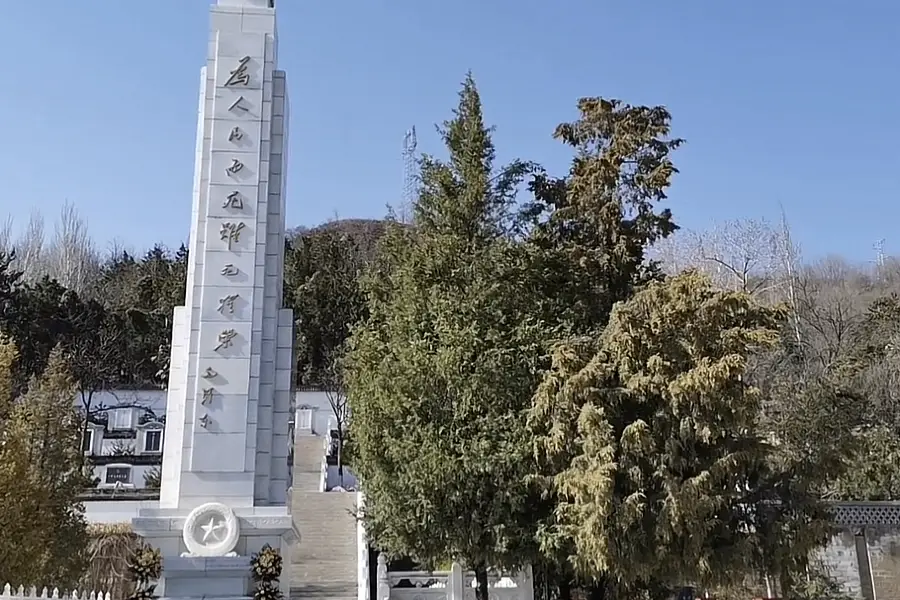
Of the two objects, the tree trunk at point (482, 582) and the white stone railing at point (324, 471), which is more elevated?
the white stone railing at point (324, 471)

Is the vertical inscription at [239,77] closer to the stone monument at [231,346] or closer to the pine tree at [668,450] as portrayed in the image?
the stone monument at [231,346]

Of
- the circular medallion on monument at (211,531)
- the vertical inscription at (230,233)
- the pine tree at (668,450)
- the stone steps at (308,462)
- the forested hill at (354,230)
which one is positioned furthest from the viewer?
the forested hill at (354,230)

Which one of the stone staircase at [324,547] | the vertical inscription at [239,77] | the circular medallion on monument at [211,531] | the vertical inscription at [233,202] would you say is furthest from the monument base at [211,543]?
the vertical inscription at [239,77]

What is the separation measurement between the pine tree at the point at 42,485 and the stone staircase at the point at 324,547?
8.40 ft

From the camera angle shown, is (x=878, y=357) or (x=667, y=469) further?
(x=878, y=357)

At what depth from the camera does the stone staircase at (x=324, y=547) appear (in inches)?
404

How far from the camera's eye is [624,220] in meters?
10.1

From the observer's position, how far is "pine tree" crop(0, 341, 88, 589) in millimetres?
7484

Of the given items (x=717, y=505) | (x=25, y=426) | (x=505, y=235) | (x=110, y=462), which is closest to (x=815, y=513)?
(x=717, y=505)

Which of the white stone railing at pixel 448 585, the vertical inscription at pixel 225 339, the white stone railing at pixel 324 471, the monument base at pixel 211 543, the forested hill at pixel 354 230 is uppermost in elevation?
the forested hill at pixel 354 230

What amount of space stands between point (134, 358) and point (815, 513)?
19.4 meters

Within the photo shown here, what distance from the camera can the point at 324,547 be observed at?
38.3 feet

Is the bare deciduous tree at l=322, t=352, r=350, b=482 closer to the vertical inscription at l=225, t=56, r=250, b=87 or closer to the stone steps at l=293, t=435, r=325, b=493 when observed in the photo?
the stone steps at l=293, t=435, r=325, b=493

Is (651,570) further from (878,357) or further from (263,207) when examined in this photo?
(878,357)
